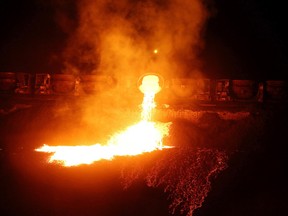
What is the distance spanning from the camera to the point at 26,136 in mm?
4742

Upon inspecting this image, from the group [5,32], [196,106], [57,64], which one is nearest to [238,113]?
[196,106]

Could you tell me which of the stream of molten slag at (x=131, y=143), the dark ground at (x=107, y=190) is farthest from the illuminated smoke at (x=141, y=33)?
the dark ground at (x=107, y=190)

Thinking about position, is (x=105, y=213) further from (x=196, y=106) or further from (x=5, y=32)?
Answer: (x=5, y=32)

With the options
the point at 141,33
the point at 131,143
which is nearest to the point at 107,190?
the point at 131,143

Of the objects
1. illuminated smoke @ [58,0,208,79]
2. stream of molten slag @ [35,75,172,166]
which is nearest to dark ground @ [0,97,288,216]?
stream of molten slag @ [35,75,172,166]

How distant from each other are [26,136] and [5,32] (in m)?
4.30

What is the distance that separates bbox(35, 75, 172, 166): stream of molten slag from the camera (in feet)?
12.8

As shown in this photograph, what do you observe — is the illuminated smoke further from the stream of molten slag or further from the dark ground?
the dark ground

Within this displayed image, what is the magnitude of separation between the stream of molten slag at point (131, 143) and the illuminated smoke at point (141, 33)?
150 cm

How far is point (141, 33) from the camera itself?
7.25 metres

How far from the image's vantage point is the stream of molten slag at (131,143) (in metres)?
3.89

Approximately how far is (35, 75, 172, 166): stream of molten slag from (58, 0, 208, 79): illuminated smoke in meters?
1.50

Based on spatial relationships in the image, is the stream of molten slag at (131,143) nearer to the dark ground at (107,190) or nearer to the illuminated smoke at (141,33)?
the dark ground at (107,190)

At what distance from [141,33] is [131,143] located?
3529 millimetres
